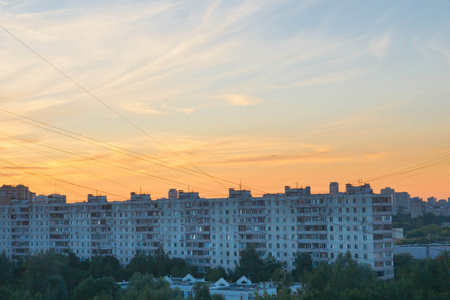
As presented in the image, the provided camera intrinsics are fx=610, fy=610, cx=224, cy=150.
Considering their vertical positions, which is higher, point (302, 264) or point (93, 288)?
point (302, 264)

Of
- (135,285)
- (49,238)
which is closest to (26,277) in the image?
(135,285)

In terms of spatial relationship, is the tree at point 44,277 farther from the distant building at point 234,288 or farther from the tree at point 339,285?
the tree at point 339,285

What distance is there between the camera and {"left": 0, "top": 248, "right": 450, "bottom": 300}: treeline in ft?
183

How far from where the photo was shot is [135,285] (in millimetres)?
75500

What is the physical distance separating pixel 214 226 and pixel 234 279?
18444mm

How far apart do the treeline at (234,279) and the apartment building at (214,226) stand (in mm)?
5778

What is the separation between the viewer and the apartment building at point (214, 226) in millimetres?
97100

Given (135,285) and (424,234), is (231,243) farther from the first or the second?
(424,234)

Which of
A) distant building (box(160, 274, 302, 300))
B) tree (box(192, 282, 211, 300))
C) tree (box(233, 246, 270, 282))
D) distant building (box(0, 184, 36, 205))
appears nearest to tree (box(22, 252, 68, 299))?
distant building (box(160, 274, 302, 300))

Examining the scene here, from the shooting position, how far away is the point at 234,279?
322ft

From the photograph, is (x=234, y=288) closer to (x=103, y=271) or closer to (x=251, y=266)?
(x=251, y=266)

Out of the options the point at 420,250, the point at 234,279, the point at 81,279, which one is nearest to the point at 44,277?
the point at 81,279

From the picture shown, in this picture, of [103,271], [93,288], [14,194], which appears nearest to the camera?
[93,288]

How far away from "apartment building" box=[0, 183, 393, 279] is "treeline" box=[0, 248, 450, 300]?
19.0 ft
